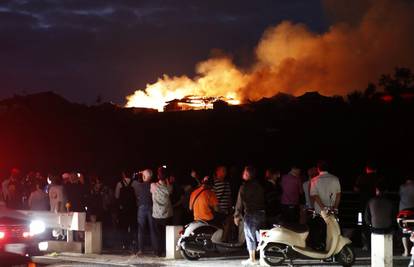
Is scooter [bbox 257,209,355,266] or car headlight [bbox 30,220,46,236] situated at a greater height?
car headlight [bbox 30,220,46,236]

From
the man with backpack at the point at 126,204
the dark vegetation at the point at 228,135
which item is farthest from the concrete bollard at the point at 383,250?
the dark vegetation at the point at 228,135

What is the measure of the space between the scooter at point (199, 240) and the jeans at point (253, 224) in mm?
1161

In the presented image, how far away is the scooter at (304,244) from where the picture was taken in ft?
39.4

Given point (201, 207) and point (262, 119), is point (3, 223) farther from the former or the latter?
point (262, 119)

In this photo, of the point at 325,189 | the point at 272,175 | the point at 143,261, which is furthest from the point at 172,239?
the point at 325,189

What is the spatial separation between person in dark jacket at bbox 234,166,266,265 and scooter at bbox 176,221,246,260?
3.44 feet

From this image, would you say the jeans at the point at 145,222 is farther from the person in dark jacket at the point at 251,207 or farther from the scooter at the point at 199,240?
the person in dark jacket at the point at 251,207

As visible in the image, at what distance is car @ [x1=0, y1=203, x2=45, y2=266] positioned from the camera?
1123 centimetres

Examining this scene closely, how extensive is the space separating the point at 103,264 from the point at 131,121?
34.6 metres

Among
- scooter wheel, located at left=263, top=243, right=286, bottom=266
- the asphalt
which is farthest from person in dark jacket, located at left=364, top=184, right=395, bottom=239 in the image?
scooter wheel, located at left=263, top=243, right=286, bottom=266

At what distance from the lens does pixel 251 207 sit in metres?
12.9

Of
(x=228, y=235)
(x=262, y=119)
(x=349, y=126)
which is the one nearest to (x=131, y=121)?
(x=262, y=119)

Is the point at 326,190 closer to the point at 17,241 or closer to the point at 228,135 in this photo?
the point at 17,241

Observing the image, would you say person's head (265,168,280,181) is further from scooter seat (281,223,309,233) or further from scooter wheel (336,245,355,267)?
scooter wheel (336,245,355,267)
